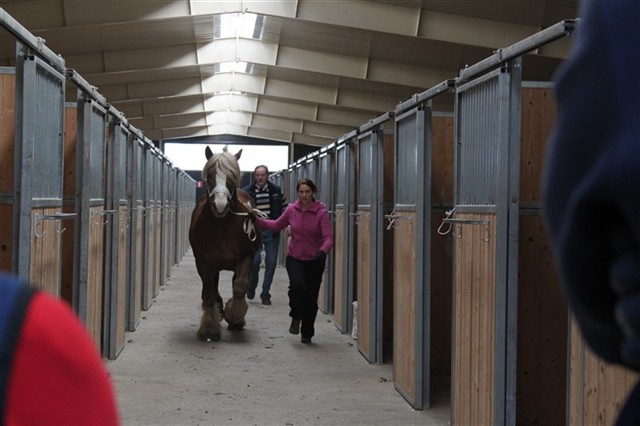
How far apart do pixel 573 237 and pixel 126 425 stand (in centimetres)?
526

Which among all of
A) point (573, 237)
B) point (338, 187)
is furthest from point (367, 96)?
point (573, 237)

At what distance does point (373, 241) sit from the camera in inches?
315

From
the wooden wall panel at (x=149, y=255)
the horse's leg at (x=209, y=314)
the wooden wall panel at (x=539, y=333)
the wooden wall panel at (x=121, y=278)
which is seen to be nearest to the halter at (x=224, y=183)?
the horse's leg at (x=209, y=314)

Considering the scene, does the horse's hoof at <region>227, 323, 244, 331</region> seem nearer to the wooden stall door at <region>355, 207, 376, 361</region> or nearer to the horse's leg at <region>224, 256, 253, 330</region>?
the horse's leg at <region>224, 256, 253, 330</region>

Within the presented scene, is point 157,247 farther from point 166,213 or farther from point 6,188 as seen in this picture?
point 6,188

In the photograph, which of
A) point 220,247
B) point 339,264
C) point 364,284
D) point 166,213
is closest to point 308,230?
point 220,247

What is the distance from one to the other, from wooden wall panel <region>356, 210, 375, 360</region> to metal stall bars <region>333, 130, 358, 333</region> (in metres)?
0.61

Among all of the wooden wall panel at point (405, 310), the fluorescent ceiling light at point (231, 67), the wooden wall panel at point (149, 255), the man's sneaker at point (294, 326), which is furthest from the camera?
the fluorescent ceiling light at point (231, 67)

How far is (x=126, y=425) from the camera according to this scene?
5746 mm

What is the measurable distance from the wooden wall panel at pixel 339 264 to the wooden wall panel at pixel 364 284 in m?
1.10

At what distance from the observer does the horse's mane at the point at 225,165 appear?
29.8ft

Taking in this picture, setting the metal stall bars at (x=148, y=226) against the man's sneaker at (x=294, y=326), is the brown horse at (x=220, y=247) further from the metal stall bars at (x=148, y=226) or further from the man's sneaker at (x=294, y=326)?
the metal stall bars at (x=148, y=226)

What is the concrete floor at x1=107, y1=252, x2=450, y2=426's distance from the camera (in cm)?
605

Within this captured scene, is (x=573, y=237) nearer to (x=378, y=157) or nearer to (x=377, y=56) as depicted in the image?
(x=378, y=157)
